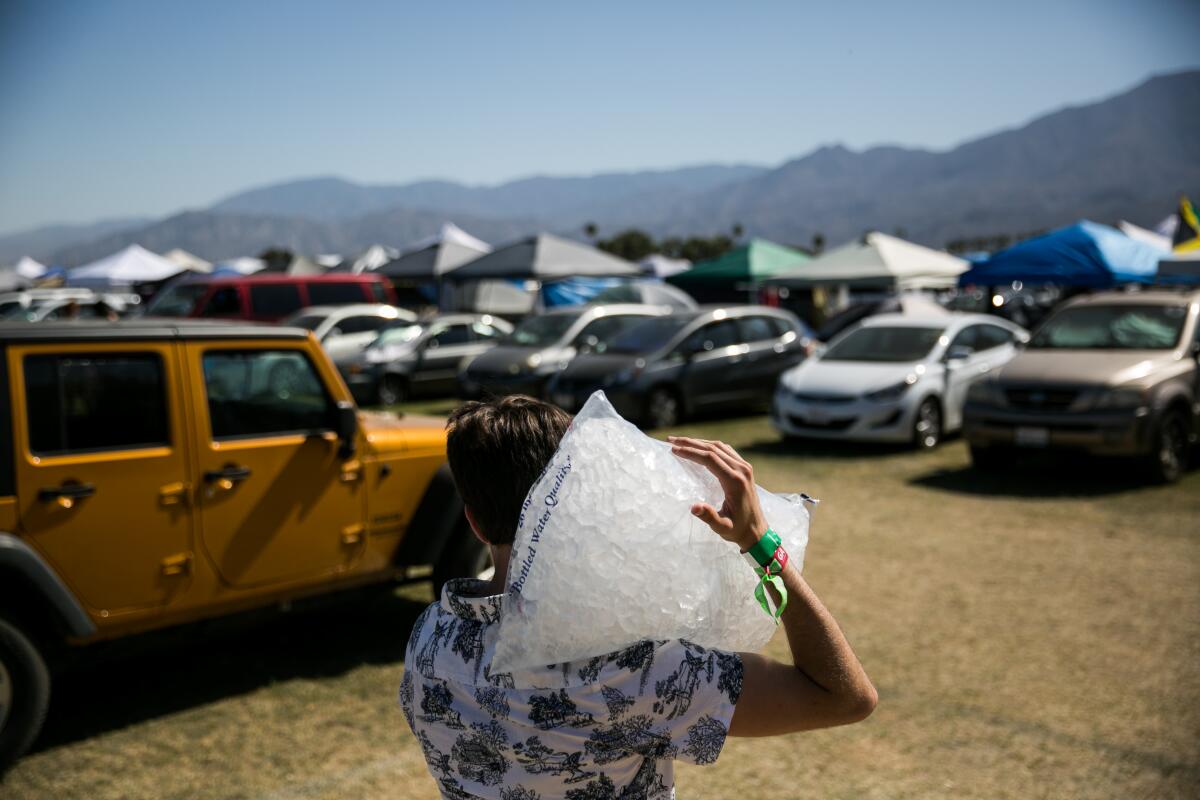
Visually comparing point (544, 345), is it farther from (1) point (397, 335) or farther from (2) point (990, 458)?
(2) point (990, 458)

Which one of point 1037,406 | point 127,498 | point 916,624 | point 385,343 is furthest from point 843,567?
point 385,343

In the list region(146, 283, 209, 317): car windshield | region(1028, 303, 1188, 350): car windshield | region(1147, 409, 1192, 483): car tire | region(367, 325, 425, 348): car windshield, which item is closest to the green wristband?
region(1147, 409, 1192, 483): car tire

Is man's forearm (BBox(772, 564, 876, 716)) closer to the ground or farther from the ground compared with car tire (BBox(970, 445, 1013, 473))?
farther from the ground

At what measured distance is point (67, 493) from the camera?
4164 millimetres

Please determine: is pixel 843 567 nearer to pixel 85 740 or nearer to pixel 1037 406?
pixel 1037 406

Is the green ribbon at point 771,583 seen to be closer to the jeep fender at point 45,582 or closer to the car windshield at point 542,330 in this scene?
the jeep fender at point 45,582

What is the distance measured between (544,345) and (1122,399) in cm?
919

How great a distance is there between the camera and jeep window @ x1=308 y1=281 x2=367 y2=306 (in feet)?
65.9

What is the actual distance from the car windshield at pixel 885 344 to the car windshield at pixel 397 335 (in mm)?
8166

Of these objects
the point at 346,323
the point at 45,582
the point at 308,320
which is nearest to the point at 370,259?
→ the point at 308,320

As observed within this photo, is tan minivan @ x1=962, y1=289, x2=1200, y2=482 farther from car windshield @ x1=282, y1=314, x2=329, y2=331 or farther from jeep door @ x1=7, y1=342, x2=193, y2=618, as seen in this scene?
car windshield @ x1=282, y1=314, x2=329, y2=331

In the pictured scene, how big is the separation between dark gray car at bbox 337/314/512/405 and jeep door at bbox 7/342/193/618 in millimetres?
12335

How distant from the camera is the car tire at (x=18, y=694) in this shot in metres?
4.00

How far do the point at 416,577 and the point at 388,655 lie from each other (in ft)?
1.48
